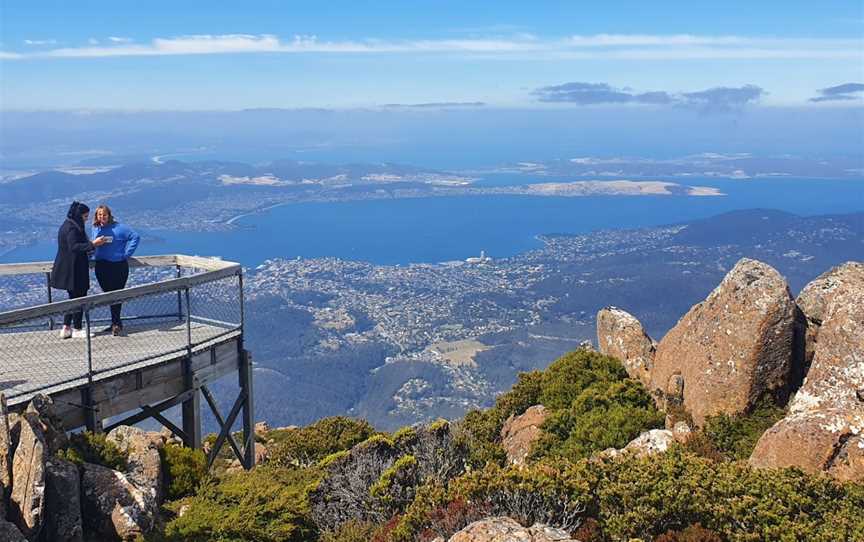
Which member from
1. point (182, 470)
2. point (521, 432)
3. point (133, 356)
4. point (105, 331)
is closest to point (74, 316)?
point (105, 331)

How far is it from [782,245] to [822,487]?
143 metres

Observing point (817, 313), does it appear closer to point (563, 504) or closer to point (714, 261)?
point (563, 504)

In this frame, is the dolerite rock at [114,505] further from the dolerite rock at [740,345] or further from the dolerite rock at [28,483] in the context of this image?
the dolerite rock at [740,345]

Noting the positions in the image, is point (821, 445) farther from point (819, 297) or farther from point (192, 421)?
point (192, 421)

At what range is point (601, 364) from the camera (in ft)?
45.0

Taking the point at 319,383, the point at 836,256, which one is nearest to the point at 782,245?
the point at 836,256

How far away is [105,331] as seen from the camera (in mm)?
11672

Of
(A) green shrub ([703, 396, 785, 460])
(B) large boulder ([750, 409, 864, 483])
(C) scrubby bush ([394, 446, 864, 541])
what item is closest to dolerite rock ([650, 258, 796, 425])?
(A) green shrub ([703, 396, 785, 460])

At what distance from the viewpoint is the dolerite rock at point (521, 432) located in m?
11.7

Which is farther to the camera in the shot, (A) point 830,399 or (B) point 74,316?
(B) point 74,316

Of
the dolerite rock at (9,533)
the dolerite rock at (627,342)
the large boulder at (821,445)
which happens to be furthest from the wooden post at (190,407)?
the large boulder at (821,445)

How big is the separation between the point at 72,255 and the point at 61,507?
17.4 feet

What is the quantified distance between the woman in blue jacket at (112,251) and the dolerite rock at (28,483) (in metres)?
5.30

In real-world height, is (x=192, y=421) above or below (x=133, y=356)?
below
